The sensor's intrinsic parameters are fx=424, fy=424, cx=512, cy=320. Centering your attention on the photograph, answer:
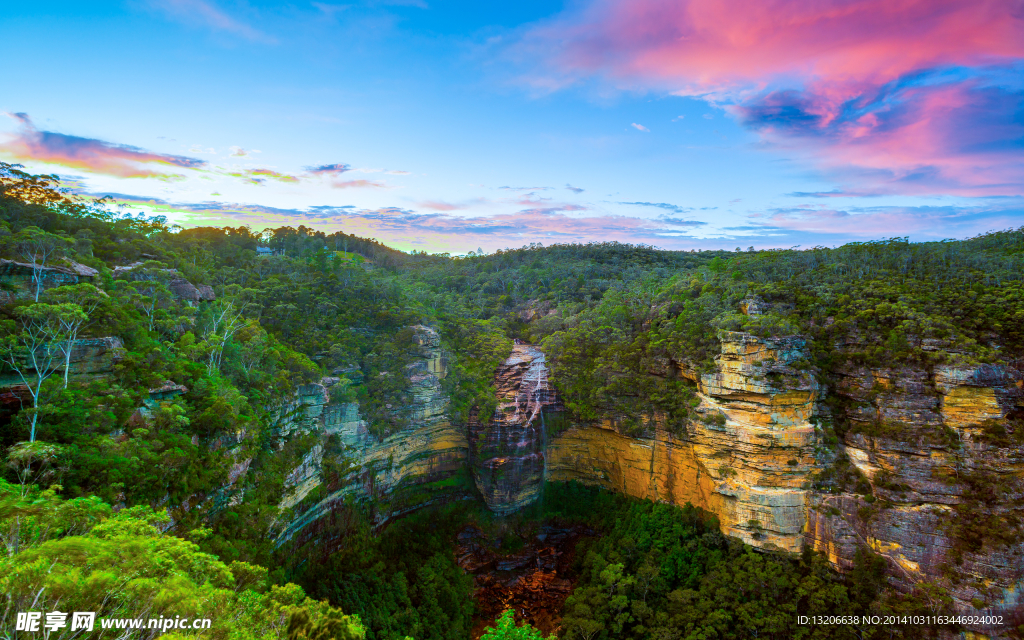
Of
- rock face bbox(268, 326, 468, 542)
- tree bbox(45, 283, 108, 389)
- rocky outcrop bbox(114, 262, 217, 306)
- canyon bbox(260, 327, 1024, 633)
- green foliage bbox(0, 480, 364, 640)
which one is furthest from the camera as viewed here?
rock face bbox(268, 326, 468, 542)

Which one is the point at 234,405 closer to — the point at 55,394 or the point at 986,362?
the point at 55,394

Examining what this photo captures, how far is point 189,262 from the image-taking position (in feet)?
90.0

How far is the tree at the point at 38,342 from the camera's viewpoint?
12.1m

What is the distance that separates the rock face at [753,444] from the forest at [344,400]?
35.4 inches

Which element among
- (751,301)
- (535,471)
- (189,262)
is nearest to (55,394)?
(189,262)

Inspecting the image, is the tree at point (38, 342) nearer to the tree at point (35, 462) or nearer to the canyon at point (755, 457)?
the canyon at point (755, 457)

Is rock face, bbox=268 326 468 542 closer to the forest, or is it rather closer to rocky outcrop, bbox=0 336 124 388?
the forest

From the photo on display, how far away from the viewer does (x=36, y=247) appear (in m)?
16.0

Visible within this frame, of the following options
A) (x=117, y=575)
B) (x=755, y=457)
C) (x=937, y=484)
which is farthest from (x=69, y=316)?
(x=937, y=484)

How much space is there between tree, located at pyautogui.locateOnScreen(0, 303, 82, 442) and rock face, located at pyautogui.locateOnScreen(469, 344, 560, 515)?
20723 millimetres

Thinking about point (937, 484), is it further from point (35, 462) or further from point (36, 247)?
point (36, 247)

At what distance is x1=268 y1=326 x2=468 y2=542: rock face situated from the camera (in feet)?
70.0

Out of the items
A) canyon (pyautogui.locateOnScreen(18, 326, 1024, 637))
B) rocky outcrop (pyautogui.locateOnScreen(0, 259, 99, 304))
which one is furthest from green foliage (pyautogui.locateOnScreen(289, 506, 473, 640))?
rocky outcrop (pyautogui.locateOnScreen(0, 259, 99, 304))

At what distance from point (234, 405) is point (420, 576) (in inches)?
547
